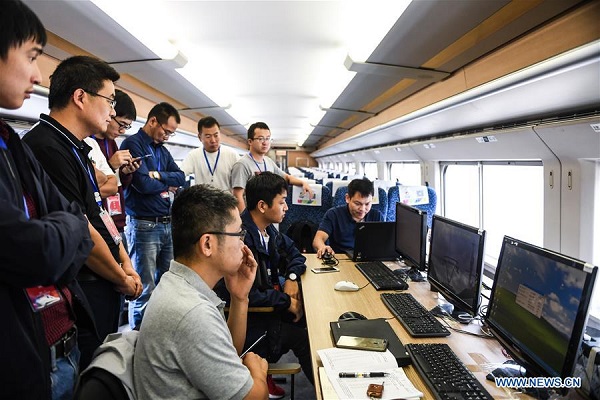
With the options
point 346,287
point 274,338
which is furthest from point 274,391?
point 346,287

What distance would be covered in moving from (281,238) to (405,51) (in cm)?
172

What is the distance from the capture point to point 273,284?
285 cm

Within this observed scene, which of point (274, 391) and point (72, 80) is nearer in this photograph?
point (72, 80)

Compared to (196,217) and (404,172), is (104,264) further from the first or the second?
(404,172)

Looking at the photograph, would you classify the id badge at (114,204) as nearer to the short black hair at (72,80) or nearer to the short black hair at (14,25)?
the short black hair at (72,80)

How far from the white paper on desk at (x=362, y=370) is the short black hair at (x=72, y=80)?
158 cm

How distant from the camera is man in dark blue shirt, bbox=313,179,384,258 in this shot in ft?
11.1

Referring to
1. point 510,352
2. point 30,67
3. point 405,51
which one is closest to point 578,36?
point 405,51

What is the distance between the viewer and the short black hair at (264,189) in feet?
8.63

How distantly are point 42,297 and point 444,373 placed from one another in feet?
4.55

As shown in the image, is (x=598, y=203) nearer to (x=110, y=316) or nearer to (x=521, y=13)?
(x=521, y=13)

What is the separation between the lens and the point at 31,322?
3.45ft

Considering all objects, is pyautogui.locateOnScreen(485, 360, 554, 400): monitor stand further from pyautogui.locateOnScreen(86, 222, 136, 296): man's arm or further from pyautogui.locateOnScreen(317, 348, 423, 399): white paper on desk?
pyautogui.locateOnScreen(86, 222, 136, 296): man's arm

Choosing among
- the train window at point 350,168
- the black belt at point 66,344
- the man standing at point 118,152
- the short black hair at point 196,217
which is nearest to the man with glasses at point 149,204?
the man standing at point 118,152
